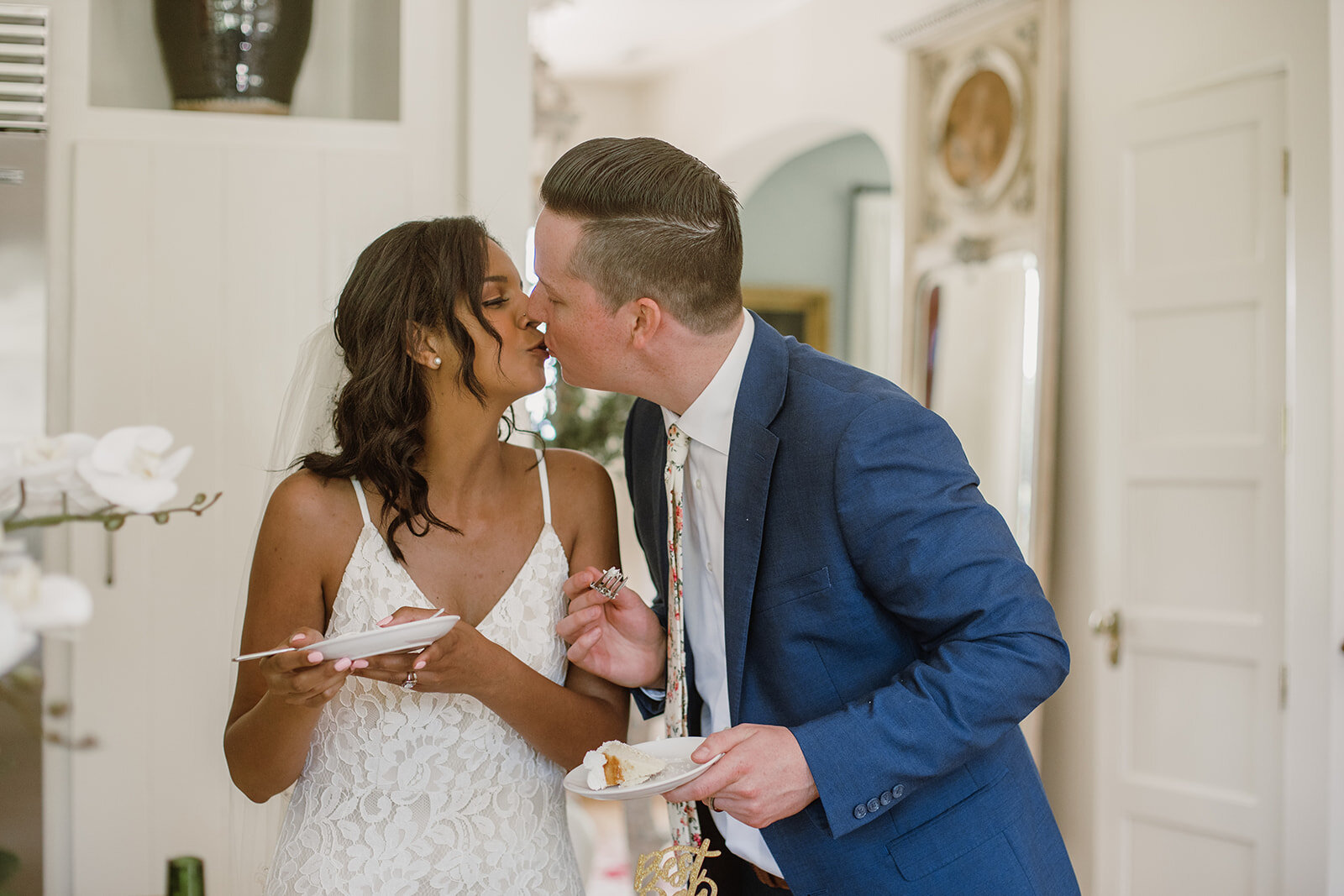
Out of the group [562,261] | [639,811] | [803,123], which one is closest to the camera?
[562,261]

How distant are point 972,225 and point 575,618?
3.19 metres

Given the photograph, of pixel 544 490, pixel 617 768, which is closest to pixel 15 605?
pixel 617 768

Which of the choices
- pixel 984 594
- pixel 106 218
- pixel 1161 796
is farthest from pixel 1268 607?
A: pixel 106 218

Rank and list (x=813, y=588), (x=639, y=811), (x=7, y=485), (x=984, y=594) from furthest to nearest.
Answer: (x=639, y=811)
(x=813, y=588)
(x=984, y=594)
(x=7, y=485)

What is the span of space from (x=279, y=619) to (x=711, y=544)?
666 mm

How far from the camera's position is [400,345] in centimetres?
182

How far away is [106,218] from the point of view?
7.80 ft

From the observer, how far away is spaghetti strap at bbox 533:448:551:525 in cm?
195

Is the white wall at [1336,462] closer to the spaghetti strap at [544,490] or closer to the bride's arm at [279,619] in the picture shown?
the spaghetti strap at [544,490]

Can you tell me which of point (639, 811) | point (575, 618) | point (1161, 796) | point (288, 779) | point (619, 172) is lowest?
point (639, 811)

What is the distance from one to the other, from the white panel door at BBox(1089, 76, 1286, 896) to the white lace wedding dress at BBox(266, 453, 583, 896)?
2466 millimetres

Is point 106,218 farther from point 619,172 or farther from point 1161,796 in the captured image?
point 1161,796

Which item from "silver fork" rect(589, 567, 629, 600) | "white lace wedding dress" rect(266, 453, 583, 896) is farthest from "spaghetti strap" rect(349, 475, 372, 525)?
"silver fork" rect(589, 567, 629, 600)

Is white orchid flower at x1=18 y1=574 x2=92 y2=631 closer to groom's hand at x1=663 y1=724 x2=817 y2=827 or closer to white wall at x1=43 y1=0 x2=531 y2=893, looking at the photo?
groom's hand at x1=663 y1=724 x2=817 y2=827
